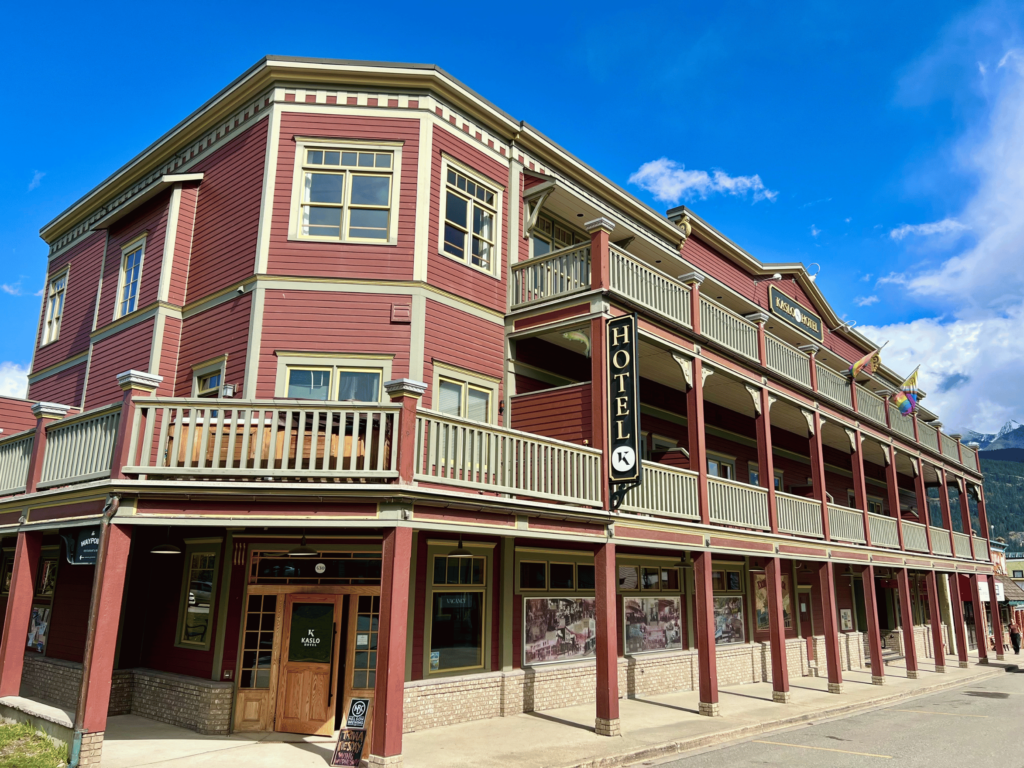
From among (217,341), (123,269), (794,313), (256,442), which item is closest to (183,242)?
(123,269)

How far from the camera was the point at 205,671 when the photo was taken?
485 inches

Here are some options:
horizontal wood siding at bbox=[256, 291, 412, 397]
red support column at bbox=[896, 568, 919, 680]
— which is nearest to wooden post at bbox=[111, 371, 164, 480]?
horizontal wood siding at bbox=[256, 291, 412, 397]

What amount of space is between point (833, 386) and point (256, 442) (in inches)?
728

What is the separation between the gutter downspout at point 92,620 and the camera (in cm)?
887

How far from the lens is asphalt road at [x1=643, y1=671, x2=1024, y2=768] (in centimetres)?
1138

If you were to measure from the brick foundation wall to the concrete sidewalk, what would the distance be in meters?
0.24

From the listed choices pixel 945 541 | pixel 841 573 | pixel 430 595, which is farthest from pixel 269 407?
pixel 945 541

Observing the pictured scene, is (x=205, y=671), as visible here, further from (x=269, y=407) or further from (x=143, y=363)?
(x=143, y=363)

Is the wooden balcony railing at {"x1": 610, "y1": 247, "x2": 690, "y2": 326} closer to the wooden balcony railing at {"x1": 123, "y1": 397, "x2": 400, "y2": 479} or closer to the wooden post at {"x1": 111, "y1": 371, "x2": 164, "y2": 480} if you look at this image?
the wooden balcony railing at {"x1": 123, "y1": 397, "x2": 400, "y2": 479}

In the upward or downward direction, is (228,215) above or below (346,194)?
below

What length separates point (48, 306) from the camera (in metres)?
21.2

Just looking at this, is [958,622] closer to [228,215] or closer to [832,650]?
[832,650]

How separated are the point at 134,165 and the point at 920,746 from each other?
20.6 metres

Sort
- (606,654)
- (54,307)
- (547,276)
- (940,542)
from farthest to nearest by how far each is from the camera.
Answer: (940,542) → (54,307) → (547,276) → (606,654)
